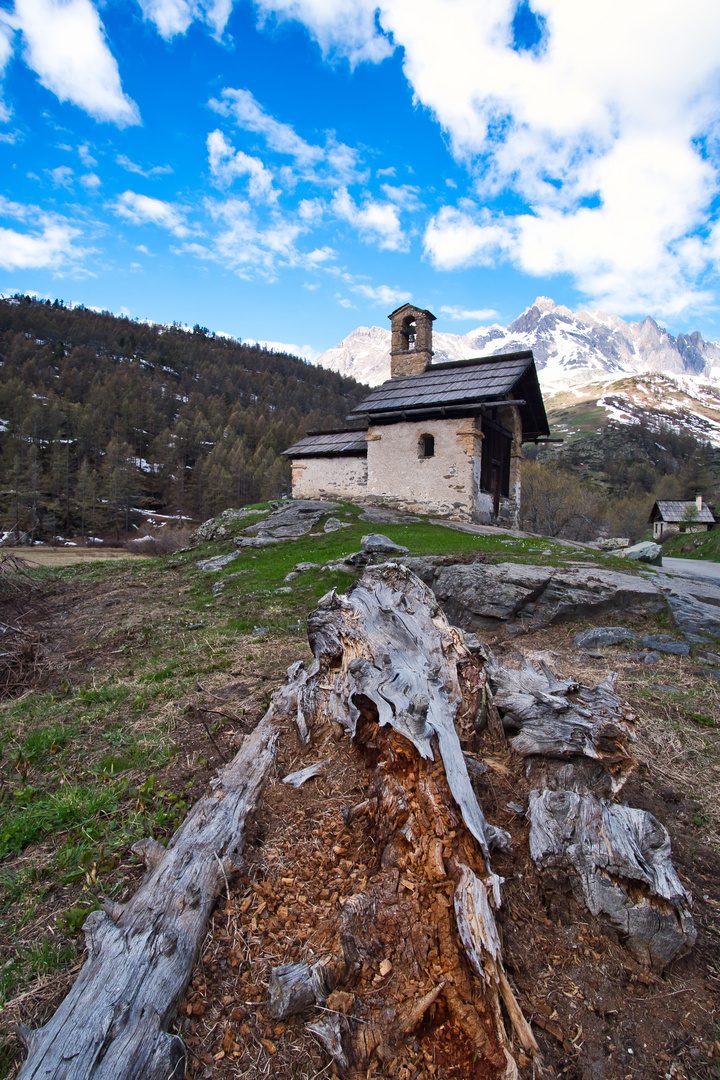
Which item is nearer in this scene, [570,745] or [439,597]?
[570,745]

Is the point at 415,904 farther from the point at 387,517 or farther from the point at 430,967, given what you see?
the point at 387,517

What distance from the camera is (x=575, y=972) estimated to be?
218 centimetres

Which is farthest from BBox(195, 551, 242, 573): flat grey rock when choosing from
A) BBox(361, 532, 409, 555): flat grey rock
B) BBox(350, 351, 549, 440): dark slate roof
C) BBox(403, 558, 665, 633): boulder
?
BBox(350, 351, 549, 440): dark slate roof

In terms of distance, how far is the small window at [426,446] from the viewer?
17.9 meters

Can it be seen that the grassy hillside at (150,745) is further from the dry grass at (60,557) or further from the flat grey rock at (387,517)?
the dry grass at (60,557)

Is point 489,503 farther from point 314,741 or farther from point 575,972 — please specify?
point 575,972

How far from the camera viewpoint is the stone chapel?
1703cm

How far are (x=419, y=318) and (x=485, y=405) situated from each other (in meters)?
6.92

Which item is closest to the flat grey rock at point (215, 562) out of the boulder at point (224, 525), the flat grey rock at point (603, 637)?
the boulder at point (224, 525)

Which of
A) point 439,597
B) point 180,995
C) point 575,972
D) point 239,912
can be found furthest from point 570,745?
point 439,597

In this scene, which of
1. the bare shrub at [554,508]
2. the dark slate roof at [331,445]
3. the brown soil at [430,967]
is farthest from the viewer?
the bare shrub at [554,508]

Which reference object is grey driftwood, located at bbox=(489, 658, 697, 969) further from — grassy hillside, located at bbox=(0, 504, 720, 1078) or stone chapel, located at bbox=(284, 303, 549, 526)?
stone chapel, located at bbox=(284, 303, 549, 526)

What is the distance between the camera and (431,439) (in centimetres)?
1802

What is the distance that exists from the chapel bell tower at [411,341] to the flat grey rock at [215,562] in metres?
11.4
